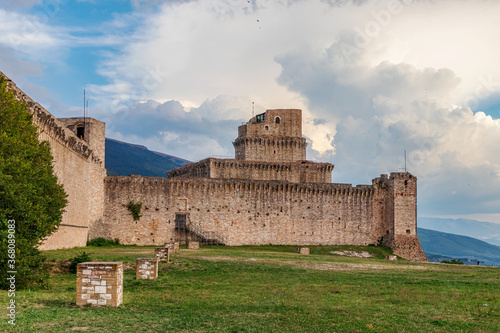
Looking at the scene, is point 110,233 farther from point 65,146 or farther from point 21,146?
point 21,146

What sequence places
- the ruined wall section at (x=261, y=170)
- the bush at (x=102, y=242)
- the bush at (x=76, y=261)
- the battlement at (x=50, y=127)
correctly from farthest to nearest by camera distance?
1. the ruined wall section at (x=261, y=170)
2. the bush at (x=102, y=242)
3. the battlement at (x=50, y=127)
4. the bush at (x=76, y=261)

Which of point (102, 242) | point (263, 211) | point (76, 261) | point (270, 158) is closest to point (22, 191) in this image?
point (76, 261)

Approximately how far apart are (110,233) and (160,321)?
1629 inches

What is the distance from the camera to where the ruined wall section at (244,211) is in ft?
180

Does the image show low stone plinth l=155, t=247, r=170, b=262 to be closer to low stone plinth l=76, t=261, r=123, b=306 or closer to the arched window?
low stone plinth l=76, t=261, r=123, b=306

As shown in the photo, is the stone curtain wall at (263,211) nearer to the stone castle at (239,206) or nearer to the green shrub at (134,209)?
the stone castle at (239,206)

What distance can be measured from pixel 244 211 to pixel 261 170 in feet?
38.8

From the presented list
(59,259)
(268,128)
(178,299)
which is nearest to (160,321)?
(178,299)

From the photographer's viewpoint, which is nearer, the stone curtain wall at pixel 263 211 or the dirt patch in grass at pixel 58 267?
the dirt patch in grass at pixel 58 267

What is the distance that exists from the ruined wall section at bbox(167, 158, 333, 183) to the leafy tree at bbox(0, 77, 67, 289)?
148 ft

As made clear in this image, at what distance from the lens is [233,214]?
5791cm

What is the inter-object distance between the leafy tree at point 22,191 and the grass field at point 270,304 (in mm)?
1161

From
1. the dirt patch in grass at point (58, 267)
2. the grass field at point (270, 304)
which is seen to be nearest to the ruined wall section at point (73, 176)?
the dirt patch in grass at point (58, 267)

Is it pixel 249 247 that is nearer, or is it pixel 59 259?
pixel 59 259
